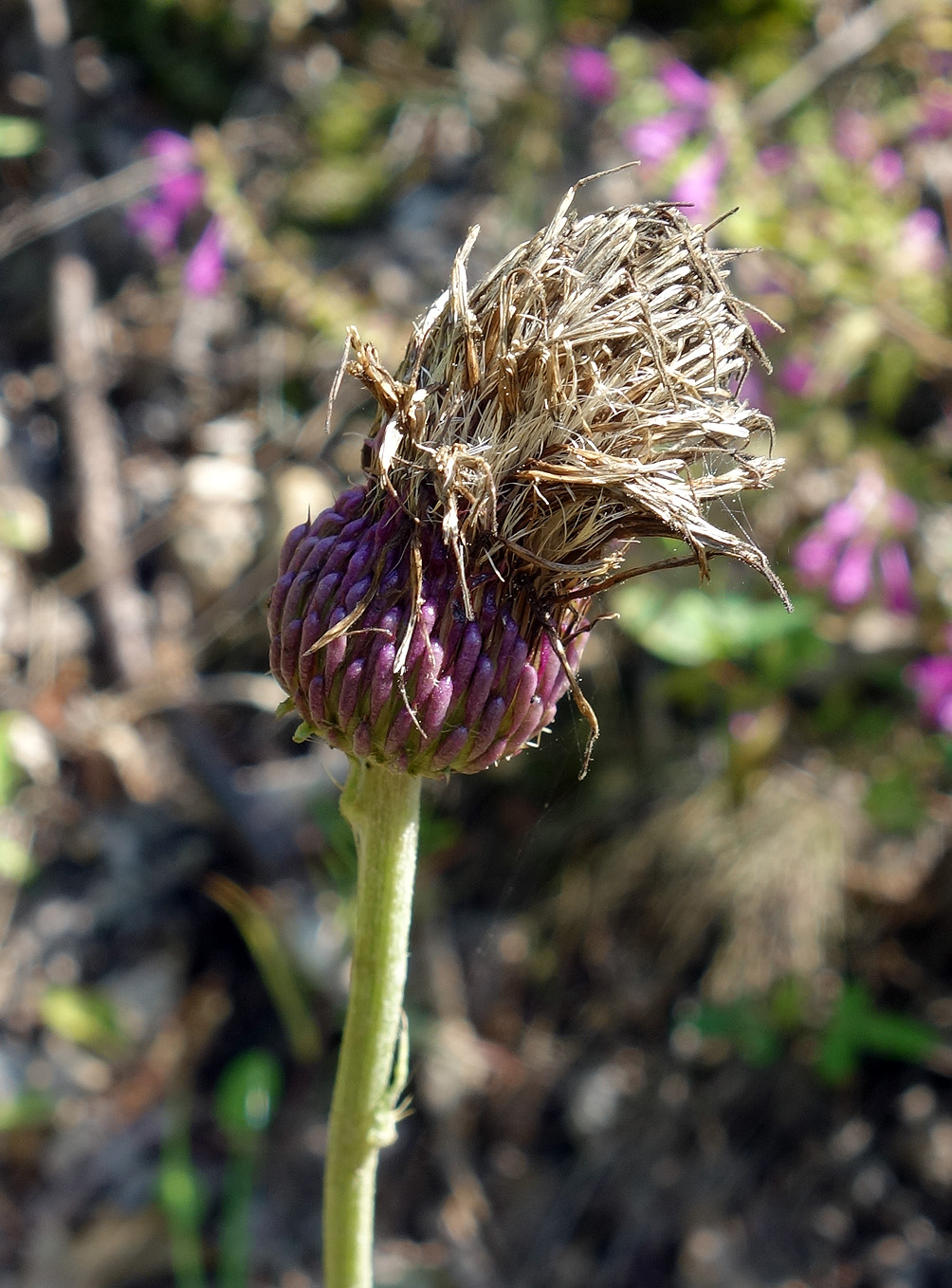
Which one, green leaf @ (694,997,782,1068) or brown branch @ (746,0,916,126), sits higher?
brown branch @ (746,0,916,126)

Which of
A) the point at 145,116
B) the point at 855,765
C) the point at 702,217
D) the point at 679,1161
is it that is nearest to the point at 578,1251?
the point at 679,1161

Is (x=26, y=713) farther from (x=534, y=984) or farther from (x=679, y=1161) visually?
(x=679, y=1161)

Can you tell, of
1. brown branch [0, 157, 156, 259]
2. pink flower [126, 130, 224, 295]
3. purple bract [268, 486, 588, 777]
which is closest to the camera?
purple bract [268, 486, 588, 777]

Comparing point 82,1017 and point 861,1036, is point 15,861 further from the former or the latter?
point 861,1036

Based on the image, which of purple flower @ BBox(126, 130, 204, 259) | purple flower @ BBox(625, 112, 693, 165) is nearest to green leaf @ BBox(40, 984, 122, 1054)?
purple flower @ BBox(126, 130, 204, 259)

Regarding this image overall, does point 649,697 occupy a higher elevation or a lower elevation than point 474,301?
lower

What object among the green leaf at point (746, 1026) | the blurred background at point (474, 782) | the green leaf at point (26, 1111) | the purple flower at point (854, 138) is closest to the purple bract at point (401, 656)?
the blurred background at point (474, 782)

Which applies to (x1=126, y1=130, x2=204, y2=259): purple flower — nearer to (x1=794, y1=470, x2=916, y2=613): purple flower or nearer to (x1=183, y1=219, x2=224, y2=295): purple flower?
(x1=183, y1=219, x2=224, y2=295): purple flower

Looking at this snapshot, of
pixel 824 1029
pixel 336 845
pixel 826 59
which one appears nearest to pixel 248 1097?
pixel 336 845
